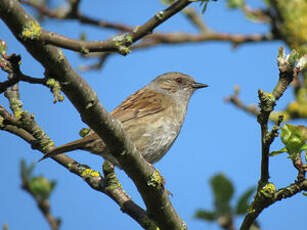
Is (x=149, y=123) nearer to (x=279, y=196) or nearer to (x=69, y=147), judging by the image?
(x=69, y=147)

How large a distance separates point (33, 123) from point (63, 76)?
1.29 metres

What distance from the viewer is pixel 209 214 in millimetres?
3449

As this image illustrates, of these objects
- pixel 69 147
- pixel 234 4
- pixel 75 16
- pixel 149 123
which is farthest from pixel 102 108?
pixel 75 16

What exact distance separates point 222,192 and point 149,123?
5.13 feet

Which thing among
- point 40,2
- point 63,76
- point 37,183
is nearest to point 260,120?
point 63,76

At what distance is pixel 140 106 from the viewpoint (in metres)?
5.20

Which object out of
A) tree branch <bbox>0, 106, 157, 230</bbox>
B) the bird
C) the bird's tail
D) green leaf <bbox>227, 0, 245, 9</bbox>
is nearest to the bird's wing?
the bird

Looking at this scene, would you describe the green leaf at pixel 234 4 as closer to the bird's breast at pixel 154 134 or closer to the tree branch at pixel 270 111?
the bird's breast at pixel 154 134

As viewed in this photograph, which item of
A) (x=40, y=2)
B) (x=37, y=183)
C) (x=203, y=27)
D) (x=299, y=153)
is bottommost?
(x=299, y=153)

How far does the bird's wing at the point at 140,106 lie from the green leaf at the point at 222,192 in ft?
5.07

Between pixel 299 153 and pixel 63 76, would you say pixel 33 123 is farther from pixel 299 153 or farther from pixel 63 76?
pixel 299 153

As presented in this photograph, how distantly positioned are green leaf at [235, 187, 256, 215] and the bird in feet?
4.22

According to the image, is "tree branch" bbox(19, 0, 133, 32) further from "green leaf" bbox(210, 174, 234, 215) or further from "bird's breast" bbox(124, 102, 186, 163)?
"green leaf" bbox(210, 174, 234, 215)

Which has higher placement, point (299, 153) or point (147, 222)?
point (147, 222)
